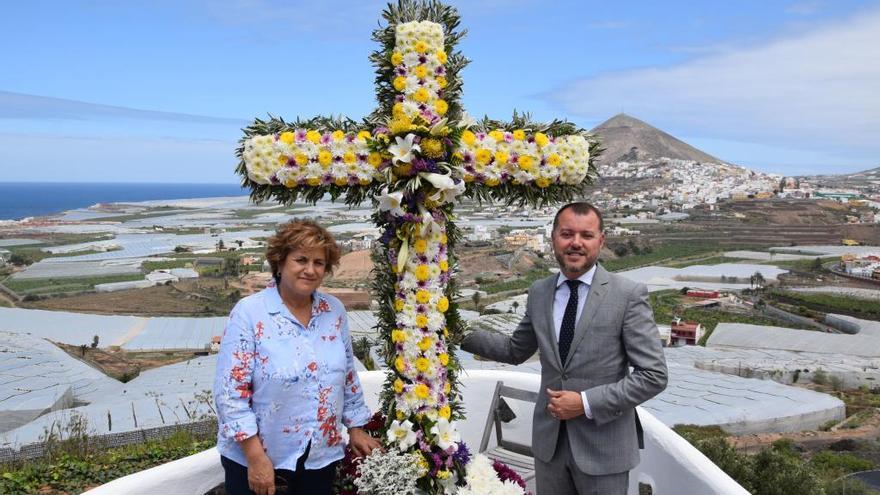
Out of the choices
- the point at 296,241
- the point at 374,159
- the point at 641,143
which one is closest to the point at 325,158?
the point at 374,159

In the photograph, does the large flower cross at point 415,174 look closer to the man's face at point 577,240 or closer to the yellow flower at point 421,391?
the yellow flower at point 421,391

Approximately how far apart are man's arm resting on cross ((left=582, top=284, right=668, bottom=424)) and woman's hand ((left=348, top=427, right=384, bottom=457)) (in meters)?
1.04

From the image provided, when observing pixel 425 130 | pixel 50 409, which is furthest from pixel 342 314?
pixel 50 409

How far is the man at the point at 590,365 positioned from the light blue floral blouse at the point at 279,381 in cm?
93

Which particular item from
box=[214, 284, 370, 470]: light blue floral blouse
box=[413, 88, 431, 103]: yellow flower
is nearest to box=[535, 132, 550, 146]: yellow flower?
box=[413, 88, 431, 103]: yellow flower

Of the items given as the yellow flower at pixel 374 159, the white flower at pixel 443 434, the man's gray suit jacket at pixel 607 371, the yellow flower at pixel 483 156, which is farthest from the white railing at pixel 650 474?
the yellow flower at pixel 483 156

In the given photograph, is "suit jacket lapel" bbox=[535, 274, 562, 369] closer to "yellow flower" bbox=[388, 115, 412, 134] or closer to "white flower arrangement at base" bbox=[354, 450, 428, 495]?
"white flower arrangement at base" bbox=[354, 450, 428, 495]

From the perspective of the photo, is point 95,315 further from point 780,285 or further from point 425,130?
point 780,285

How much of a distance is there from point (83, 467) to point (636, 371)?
4.17 meters

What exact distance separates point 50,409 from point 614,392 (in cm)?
788

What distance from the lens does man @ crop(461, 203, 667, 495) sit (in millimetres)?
2619

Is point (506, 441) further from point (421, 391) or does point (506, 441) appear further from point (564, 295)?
point (564, 295)

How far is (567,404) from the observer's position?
2.64 m

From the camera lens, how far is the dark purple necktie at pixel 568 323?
110 inches
